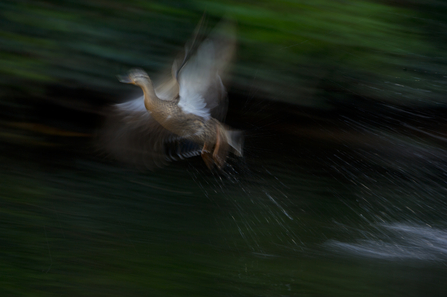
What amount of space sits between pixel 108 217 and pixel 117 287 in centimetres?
54

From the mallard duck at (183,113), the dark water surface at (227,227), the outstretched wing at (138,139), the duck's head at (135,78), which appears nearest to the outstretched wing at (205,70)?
the mallard duck at (183,113)

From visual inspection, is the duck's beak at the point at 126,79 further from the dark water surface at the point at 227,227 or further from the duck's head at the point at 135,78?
the dark water surface at the point at 227,227

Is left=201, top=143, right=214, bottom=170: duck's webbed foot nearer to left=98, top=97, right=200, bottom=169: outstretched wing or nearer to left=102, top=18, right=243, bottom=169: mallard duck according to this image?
left=102, top=18, right=243, bottom=169: mallard duck

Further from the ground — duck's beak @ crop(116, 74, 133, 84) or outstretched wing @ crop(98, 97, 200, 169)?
duck's beak @ crop(116, 74, 133, 84)

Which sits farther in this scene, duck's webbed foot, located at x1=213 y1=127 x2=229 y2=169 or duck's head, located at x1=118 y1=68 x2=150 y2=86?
duck's webbed foot, located at x1=213 y1=127 x2=229 y2=169

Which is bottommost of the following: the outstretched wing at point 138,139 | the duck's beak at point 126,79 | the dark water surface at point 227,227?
the dark water surface at point 227,227

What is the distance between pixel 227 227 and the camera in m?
2.17

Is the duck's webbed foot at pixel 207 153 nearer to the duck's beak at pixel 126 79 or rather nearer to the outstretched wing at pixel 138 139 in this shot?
the outstretched wing at pixel 138 139

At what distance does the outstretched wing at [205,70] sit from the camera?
1.68m

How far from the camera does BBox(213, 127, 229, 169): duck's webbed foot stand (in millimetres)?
1967

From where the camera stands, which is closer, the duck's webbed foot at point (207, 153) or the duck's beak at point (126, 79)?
the duck's beak at point (126, 79)

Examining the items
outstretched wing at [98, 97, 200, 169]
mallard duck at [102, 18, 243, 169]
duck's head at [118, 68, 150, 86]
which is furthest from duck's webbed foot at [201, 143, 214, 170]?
duck's head at [118, 68, 150, 86]

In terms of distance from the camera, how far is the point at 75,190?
86.0 inches

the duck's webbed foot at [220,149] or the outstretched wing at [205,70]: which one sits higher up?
the outstretched wing at [205,70]
